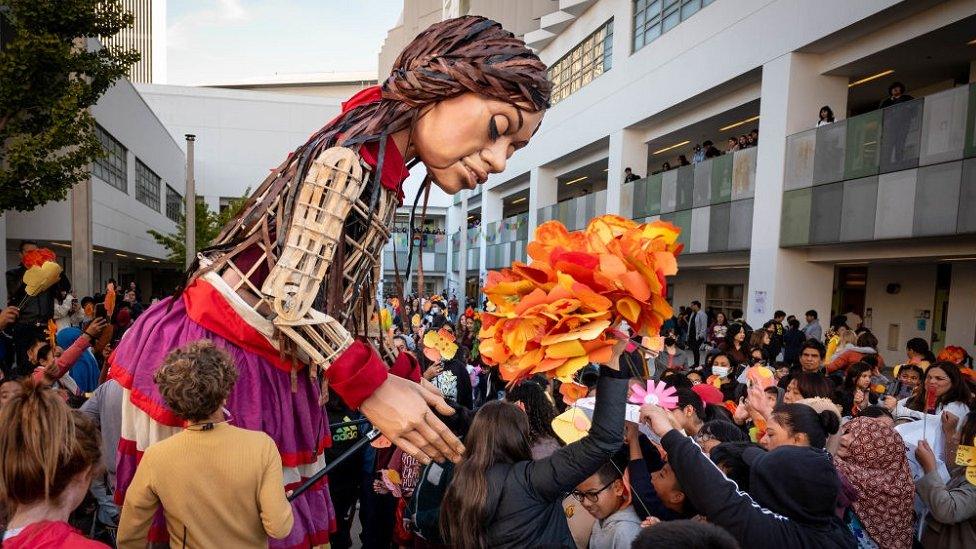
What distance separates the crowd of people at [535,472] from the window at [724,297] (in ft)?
36.8

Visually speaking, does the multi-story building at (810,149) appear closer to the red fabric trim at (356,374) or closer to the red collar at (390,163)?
the red collar at (390,163)

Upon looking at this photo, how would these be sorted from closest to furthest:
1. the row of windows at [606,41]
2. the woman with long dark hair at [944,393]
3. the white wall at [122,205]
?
the woman with long dark hair at [944,393]
the white wall at [122,205]
the row of windows at [606,41]

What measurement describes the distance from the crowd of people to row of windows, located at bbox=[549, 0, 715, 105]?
9179 millimetres

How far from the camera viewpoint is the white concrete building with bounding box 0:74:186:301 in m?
11.4

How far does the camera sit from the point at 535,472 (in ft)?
7.13

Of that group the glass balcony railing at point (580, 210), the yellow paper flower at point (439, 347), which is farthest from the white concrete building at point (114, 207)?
the glass balcony railing at point (580, 210)

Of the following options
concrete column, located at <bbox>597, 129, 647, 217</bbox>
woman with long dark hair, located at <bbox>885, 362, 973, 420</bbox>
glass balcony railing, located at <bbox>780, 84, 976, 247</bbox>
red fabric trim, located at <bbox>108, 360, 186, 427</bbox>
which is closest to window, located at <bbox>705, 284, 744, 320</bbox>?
concrete column, located at <bbox>597, 129, 647, 217</bbox>

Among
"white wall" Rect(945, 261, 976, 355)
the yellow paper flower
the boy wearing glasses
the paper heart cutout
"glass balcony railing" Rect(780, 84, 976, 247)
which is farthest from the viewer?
"white wall" Rect(945, 261, 976, 355)

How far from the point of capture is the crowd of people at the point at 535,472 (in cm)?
149

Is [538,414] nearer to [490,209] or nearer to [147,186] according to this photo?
[147,186]

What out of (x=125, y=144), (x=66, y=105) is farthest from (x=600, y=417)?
(x=125, y=144)

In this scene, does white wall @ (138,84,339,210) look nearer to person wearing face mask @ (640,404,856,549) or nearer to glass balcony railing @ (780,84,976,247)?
glass balcony railing @ (780,84,976,247)

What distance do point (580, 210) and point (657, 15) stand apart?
20.1 ft

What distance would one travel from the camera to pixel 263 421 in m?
1.78
